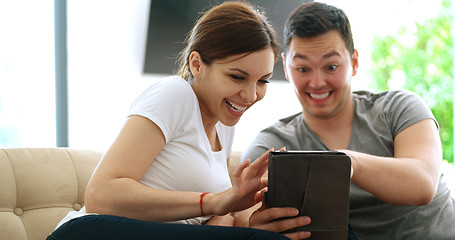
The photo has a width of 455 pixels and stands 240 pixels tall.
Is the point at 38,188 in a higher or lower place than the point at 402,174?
lower

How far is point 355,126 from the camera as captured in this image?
1846 mm

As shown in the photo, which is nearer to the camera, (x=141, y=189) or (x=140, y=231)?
(x=140, y=231)

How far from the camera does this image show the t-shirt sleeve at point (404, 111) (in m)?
1.71

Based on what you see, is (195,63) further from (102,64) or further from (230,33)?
(102,64)

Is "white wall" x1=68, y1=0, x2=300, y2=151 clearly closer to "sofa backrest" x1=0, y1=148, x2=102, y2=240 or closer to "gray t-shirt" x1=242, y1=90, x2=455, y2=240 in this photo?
"sofa backrest" x1=0, y1=148, x2=102, y2=240

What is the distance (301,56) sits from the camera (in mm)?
1799

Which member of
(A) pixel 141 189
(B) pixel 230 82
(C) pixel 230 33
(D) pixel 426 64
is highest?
(C) pixel 230 33

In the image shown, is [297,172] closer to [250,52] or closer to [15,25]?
[250,52]

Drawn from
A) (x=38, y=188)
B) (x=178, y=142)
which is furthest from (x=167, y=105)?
(x=38, y=188)

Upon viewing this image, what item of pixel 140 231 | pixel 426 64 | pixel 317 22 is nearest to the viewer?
pixel 140 231

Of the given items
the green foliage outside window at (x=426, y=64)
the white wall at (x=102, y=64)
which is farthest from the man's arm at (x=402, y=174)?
the green foliage outside window at (x=426, y=64)

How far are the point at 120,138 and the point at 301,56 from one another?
2.73ft

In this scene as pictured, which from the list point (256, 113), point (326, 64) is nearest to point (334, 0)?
point (256, 113)

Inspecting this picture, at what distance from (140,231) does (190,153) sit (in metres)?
0.34
